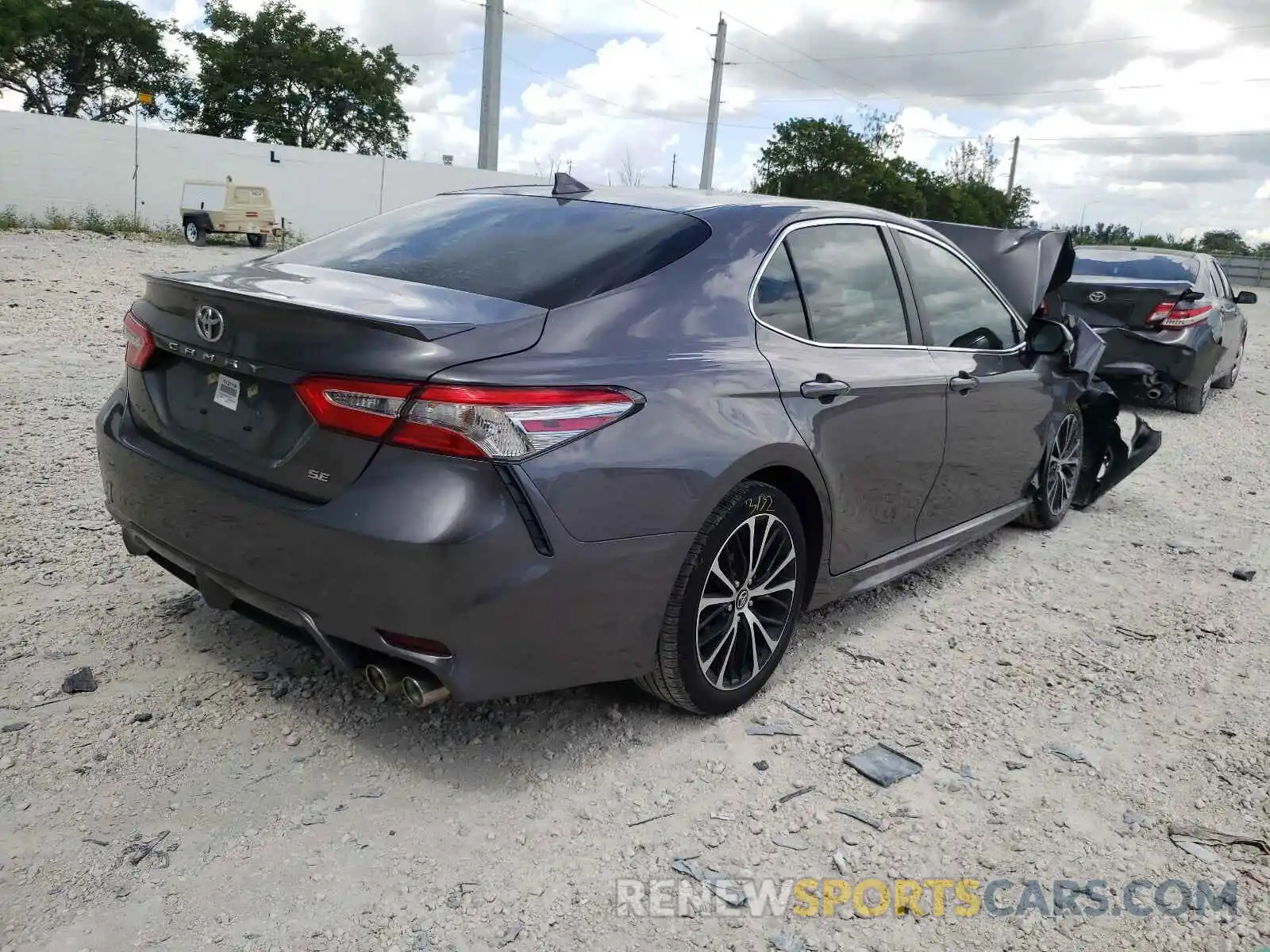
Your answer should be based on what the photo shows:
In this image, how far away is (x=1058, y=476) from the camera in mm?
5418

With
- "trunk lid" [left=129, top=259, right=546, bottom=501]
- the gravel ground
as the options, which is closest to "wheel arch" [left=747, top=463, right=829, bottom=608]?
the gravel ground

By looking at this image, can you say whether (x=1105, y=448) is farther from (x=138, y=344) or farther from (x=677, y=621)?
(x=138, y=344)

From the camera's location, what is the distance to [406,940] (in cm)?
218

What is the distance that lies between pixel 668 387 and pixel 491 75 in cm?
2148

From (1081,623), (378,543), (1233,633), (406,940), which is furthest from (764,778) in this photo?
(1233,633)

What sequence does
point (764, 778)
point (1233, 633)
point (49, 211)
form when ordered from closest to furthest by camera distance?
point (764, 778)
point (1233, 633)
point (49, 211)

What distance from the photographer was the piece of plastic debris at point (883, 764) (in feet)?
9.64

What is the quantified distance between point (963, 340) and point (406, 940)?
3.23 m

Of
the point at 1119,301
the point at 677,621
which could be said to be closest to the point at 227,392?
the point at 677,621

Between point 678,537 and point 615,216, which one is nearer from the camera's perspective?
point 678,537

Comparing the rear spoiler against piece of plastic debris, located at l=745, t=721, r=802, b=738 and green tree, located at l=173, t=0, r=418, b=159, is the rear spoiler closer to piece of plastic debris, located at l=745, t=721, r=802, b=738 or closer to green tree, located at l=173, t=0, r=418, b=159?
piece of plastic debris, located at l=745, t=721, r=802, b=738

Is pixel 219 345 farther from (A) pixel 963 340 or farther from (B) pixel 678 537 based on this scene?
(A) pixel 963 340

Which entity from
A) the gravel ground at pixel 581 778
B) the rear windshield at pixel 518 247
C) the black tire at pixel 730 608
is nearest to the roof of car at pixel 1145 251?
the gravel ground at pixel 581 778

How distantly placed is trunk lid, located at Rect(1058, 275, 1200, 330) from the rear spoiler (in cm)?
386
